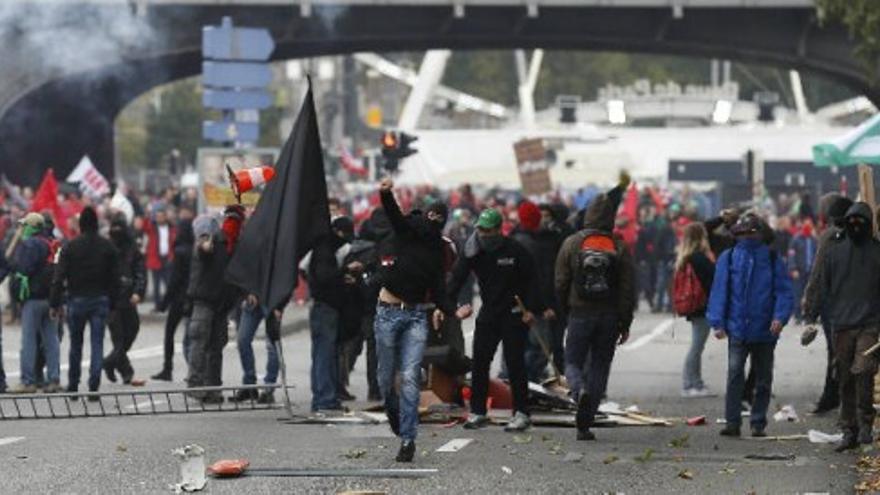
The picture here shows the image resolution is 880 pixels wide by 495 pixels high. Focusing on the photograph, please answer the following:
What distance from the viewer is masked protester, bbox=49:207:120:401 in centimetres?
2297

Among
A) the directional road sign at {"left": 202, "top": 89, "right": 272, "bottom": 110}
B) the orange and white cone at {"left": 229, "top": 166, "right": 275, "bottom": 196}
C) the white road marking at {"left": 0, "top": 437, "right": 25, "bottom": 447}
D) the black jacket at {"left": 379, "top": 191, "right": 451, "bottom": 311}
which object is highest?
the directional road sign at {"left": 202, "top": 89, "right": 272, "bottom": 110}

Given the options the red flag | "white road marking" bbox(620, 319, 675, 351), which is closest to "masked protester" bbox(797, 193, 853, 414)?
"white road marking" bbox(620, 319, 675, 351)

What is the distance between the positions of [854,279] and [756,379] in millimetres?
1388

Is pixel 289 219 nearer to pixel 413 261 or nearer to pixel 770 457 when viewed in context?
pixel 413 261

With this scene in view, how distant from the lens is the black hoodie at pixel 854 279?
1792 centimetres

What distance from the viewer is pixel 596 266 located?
1886 cm

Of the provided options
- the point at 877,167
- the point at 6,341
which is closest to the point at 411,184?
the point at 6,341

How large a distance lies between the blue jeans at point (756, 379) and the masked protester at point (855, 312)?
0.96m

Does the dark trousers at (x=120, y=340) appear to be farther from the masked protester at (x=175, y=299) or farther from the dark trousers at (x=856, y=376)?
the dark trousers at (x=856, y=376)

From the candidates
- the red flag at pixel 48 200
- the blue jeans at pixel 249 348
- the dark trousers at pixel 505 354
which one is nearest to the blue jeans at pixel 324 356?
the blue jeans at pixel 249 348

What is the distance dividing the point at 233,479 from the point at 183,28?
37.1m

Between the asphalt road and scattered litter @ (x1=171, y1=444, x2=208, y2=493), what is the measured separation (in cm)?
22

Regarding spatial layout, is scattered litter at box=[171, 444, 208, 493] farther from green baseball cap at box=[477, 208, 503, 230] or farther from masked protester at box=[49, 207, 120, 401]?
masked protester at box=[49, 207, 120, 401]

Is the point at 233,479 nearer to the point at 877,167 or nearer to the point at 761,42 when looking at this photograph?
the point at 877,167
